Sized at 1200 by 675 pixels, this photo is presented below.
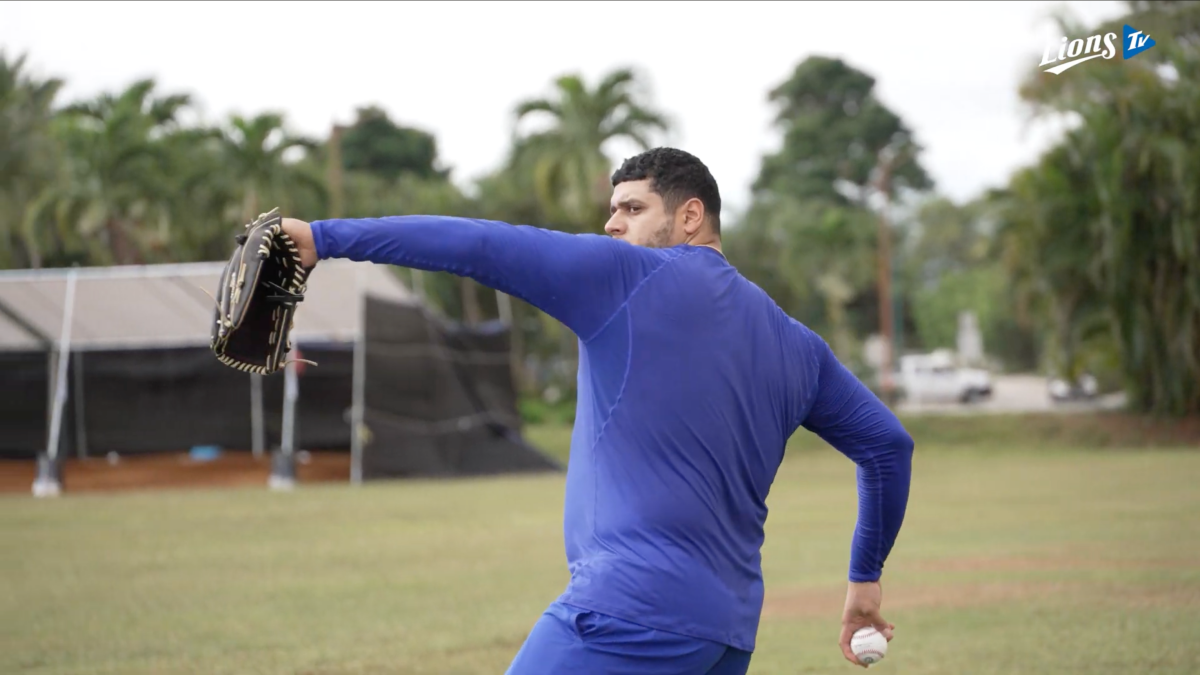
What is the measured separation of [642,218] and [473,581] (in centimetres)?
941

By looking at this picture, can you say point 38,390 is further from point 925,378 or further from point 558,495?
point 925,378

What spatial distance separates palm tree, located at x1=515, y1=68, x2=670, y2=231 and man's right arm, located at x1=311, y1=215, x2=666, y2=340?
41.8 metres

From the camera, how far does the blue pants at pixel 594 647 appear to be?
11.2 ft

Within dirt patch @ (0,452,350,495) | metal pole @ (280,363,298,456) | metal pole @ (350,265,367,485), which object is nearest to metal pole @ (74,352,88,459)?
dirt patch @ (0,452,350,495)

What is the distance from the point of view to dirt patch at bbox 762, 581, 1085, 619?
36.4ft

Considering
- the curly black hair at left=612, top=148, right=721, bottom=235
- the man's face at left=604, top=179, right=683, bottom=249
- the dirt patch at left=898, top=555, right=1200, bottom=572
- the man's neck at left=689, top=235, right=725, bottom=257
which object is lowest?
the dirt patch at left=898, top=555, right=1200, bottom=572

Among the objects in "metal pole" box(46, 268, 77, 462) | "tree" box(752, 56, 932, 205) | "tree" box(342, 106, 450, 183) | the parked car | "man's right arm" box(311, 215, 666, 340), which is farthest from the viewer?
"tree" box(752, 56, 932, 205)

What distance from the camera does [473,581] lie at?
12.8 metres

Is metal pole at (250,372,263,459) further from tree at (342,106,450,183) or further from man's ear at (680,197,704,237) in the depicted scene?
tree at (342,106,450,183)

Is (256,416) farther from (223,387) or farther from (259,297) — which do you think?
(259,297)

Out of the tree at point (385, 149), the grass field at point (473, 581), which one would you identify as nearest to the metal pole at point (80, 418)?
the grass field at point (473, 581)

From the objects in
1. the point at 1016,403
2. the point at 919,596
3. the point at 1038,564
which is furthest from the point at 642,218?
the point at 1016,403

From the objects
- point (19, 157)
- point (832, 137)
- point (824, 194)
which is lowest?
point (19, 157)

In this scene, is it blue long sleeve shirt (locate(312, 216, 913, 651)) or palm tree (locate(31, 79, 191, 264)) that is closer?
blue long sleeve shirt (locate(312, 216, 913, 651))
